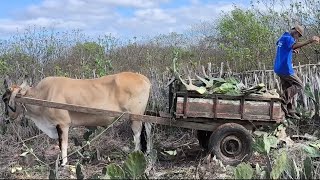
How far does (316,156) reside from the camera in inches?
269

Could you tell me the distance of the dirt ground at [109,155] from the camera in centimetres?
697

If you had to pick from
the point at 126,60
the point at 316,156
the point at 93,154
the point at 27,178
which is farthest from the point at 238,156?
the point at 126,60

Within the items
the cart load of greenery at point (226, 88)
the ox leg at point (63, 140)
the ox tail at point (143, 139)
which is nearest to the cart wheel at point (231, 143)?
the cart load of greenery at point (226, 88)

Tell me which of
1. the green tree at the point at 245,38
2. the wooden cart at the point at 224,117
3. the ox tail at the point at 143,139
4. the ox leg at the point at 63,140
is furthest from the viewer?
the green tree at the point at 245,38

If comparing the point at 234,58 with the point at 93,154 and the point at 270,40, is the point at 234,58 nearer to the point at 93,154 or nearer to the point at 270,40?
the point at 270,40

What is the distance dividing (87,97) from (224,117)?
2.34 metres

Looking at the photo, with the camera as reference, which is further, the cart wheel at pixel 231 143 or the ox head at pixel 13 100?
the ox head at pixel 13 100

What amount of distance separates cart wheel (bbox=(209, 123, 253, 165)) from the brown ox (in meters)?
1.36

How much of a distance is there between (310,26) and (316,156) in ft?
34.9

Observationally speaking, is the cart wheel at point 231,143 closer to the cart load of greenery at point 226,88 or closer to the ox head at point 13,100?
the cart load of greenery at point 226,88

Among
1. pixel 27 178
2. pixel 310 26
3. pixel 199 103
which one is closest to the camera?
pixel 27 178

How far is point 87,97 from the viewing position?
27.4ft

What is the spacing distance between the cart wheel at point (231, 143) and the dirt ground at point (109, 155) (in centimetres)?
21

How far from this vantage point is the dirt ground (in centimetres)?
697
